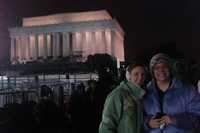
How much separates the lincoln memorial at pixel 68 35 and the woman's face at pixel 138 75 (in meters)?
19.9

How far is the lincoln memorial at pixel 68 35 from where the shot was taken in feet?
77.3

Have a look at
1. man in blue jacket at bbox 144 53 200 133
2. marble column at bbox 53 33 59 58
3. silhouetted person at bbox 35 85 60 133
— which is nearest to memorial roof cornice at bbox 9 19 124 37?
marble column at bbox 53 33 59 58

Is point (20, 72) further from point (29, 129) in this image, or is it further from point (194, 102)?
point (194, 102)

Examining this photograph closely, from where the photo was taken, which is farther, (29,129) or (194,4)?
(194,4)

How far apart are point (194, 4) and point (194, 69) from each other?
1113 centimetres

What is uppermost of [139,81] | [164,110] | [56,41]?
[56,41]

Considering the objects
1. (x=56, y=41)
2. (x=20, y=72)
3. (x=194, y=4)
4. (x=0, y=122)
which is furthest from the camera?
(x=56, y=41)

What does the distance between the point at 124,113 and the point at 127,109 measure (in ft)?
0.09

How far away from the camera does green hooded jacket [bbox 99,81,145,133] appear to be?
2402 millimetres

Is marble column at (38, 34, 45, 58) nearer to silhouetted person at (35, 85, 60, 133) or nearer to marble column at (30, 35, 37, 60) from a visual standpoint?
marble column at (30, 35, 37, 60)

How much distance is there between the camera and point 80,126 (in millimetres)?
4156

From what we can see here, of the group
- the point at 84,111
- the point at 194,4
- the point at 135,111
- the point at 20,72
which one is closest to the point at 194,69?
the point at 84,111

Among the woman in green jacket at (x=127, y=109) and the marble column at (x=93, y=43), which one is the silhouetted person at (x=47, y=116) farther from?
the marble column at (x=93, y=43)

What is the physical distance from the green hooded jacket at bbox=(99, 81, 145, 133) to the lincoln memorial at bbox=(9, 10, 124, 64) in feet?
65.3
